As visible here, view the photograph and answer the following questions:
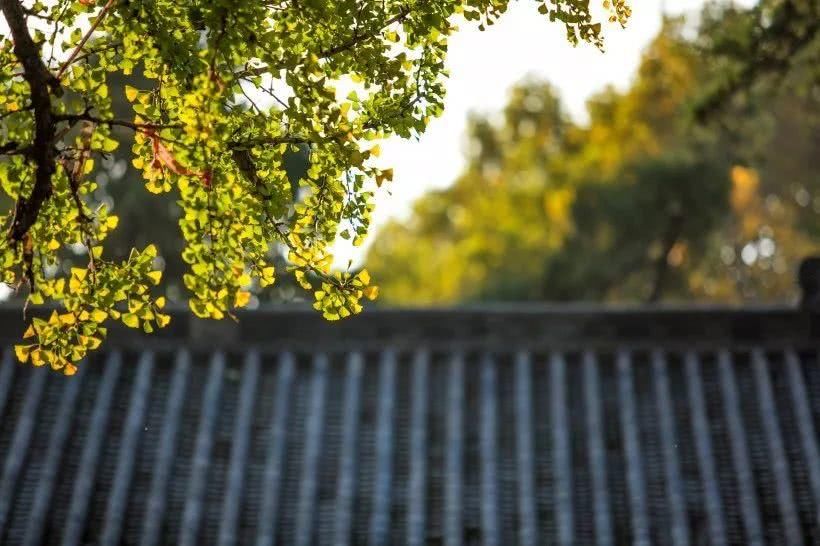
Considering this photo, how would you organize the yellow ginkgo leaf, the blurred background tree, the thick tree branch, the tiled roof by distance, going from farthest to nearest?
1. the blurred background tree
2. the tiled roof
3. the yellow ginkgo leaf
4. the thick tree branch

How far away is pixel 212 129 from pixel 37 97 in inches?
34.1

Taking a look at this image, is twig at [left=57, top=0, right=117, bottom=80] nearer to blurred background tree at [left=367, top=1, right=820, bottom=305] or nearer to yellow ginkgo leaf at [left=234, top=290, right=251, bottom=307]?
yellow ginkgo leaf at [left=234, top=290, right=251, bottom=307]

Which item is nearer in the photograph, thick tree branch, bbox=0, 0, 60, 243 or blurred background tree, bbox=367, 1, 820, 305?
thick tree branch, bbox=0, 0, 60, 243

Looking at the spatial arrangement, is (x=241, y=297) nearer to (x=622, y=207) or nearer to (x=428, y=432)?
(x=428, y=432)

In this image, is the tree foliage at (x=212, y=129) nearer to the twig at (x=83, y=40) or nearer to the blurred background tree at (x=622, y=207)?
the twig at (x=83, y=40)

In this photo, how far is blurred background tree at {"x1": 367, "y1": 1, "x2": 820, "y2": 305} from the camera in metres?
22.5

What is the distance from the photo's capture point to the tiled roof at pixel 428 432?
24.5ft

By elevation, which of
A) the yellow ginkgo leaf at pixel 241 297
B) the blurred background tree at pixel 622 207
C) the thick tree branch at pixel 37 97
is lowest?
the yellow ginkgo leaf at pixel 241 297

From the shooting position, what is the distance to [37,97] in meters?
4.84

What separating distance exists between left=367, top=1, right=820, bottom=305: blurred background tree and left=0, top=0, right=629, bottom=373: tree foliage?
44.5ft

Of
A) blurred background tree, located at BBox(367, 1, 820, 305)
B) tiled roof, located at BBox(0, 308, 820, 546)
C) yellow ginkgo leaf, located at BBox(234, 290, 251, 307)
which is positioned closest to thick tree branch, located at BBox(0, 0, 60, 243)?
yellow ginkgo leaf, located at BBox(234, 290, 251, 307)

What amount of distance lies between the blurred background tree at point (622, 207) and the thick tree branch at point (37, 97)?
575 inches

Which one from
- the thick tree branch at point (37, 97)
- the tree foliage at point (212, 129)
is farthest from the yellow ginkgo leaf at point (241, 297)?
the thick tree branch at point (37, 97)

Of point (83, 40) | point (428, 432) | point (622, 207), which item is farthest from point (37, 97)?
A: point (622, 207)
